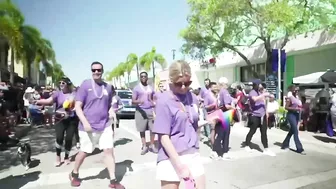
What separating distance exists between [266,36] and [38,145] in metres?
16.2

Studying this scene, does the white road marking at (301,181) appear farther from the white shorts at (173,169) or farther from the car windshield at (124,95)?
the car windshield at (124,95)

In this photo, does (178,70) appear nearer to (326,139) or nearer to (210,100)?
(210,100)

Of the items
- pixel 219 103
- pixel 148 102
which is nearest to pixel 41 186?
pixel 148 102

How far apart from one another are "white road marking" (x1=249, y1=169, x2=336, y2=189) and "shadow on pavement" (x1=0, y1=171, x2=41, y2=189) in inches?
146

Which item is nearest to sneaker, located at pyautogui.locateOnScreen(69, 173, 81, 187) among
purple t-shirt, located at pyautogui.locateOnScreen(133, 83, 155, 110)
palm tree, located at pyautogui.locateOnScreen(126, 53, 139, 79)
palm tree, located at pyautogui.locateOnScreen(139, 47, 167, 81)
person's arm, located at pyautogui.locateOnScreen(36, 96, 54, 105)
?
person's arm, located at pyautogui.locateOnScreen(36, 96, 54, 105)

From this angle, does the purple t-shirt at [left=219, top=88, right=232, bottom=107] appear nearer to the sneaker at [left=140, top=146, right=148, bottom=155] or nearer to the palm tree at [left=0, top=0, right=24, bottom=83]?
the sneaker at [left=140, top=146, right=148, bottom=155]

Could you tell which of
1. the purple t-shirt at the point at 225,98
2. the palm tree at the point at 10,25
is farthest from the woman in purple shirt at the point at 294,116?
the palm tree at the point at 10,25

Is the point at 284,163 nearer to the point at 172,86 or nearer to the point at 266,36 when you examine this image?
the point at 172,86

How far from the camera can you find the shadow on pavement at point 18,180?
503 cm

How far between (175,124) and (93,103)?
2.31 m

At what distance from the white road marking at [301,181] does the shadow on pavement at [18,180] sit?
146 inches

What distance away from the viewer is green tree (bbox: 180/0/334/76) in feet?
60.5

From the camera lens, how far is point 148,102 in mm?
7539

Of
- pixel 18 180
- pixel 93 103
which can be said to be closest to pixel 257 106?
pixel 93 103
